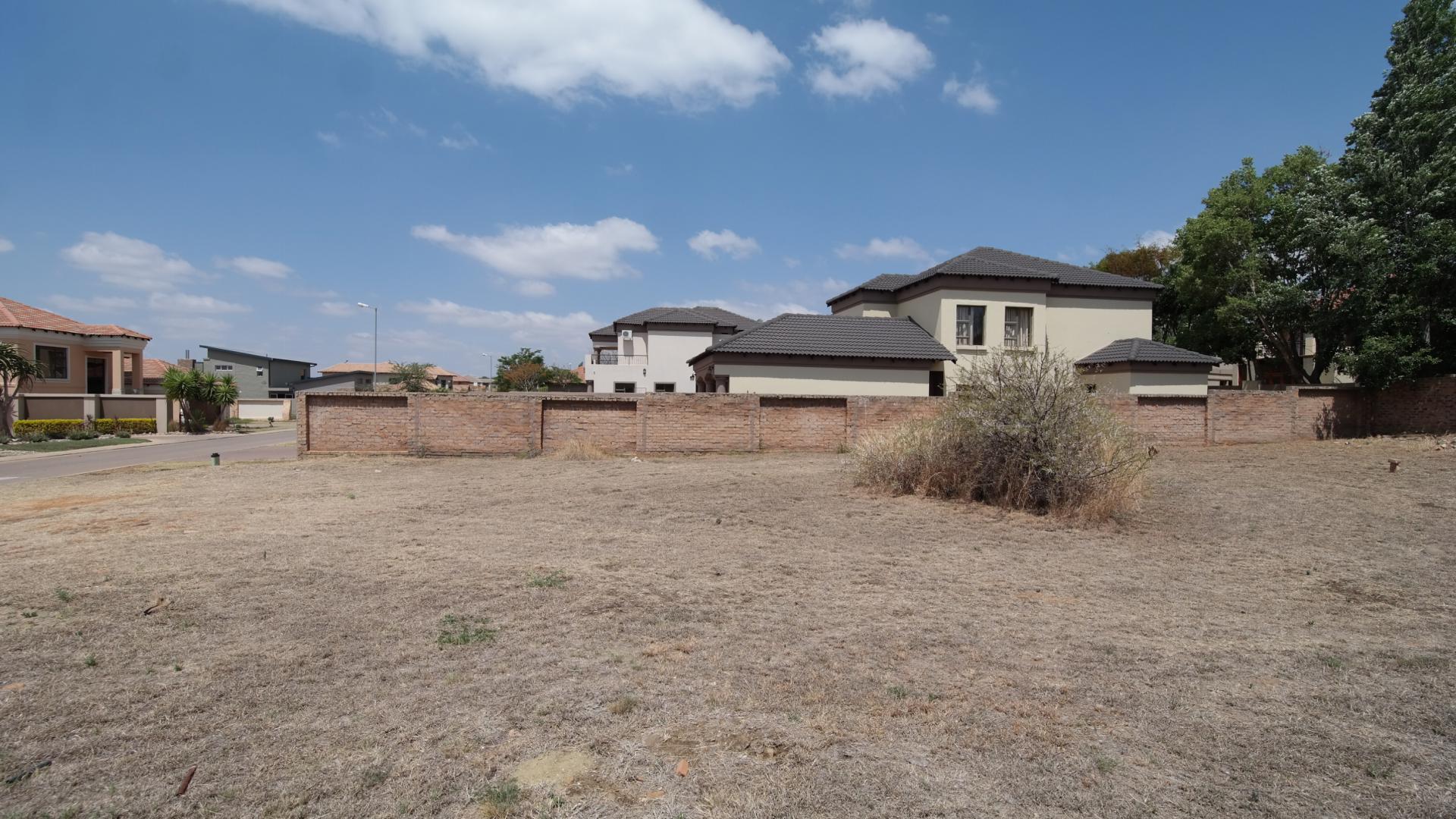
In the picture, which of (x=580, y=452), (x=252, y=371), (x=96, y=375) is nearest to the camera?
(x=580, y=452)

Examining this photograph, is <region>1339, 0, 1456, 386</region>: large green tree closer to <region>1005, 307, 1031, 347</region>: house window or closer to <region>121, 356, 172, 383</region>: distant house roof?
<region>1005, 307, 1031, 347</region>: house window

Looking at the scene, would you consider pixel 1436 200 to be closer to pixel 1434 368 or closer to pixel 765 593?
pixel 1434 368

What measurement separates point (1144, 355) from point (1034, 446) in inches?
688

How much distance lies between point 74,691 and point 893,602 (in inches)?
212

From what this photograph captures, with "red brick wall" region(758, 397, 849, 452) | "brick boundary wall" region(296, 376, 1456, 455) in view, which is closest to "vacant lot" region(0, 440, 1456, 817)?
"brick boundary wall" region(296, 376, 1456, 455)

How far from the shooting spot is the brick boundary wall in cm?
1814

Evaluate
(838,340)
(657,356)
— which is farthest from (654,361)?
(838,340)

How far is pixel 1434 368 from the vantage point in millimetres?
22359

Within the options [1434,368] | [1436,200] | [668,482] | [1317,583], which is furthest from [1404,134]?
[668,482]

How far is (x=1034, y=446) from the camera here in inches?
398

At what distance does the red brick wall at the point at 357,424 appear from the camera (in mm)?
18031

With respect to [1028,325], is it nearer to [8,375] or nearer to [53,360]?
[8,375]

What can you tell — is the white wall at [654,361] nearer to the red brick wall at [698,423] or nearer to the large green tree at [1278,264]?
the red brick wall at [698,423]

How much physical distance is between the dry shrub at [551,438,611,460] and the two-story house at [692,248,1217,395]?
20.7 feet
